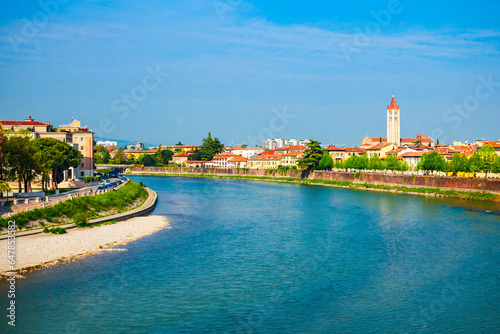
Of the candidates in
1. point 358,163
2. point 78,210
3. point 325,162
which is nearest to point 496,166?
point 358,163

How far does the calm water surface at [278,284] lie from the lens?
16.5m

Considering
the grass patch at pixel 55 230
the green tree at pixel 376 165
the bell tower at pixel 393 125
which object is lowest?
the grass patch at pixel 55 230

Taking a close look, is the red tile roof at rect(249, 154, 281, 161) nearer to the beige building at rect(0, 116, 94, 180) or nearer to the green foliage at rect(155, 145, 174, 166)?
the green foliage at rect(155, 145, 174, 166)

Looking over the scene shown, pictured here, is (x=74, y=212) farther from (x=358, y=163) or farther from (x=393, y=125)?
(x=393, y=125)

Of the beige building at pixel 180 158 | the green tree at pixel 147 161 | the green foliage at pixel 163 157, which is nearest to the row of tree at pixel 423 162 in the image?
the green tree at pixel 147 161

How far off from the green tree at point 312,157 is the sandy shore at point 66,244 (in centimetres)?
7333

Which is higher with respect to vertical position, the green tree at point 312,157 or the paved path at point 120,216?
the green tree at point 312,157

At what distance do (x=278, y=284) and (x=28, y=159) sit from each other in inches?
1028

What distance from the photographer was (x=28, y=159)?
37156 mm

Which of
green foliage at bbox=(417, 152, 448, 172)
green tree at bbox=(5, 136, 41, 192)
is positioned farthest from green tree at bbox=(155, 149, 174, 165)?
green tree at bbox=(5, 136, 41, 192)

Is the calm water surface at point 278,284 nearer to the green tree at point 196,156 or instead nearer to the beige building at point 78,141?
the beige building at point 78,141

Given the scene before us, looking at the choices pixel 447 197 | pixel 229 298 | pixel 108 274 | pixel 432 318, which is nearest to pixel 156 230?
pixel 108 274

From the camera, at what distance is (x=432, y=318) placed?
56.6ft

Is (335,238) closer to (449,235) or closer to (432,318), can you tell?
(449,235)
